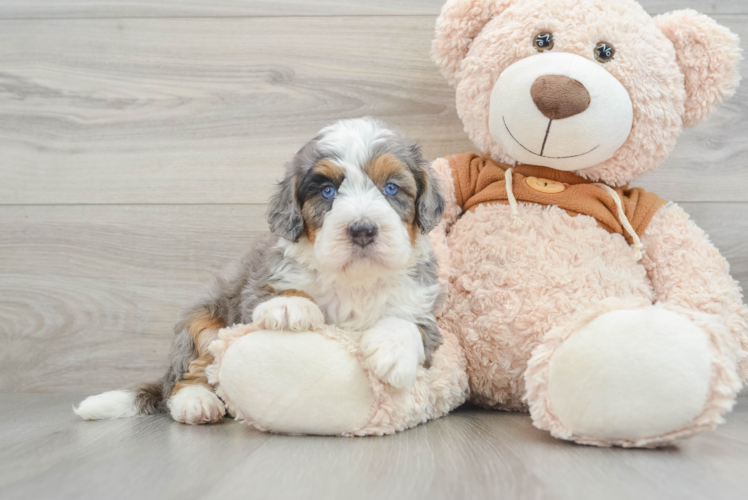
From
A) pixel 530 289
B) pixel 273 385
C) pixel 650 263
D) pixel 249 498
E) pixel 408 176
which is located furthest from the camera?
pixel 650 263

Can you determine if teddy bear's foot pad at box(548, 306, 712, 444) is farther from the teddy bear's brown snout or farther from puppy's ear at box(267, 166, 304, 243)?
puppy's ear at box(267, 166, 304, 243)

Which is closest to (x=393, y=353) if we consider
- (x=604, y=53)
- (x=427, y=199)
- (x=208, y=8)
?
(x=427, y=199)

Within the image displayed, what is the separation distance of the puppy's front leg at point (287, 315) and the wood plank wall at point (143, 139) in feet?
2.94

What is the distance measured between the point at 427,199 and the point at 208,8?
137 cm

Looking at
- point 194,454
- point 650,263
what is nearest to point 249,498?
point 194,454

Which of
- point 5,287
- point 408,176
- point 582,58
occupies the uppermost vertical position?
point 582,58

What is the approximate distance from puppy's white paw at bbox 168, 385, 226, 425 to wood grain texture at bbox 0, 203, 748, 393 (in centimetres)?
65

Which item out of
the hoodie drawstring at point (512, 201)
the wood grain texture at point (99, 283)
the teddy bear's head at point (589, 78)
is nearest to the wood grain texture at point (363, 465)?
the hoodie drawstring at point (512, 201)

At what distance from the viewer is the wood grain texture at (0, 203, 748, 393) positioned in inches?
97.8

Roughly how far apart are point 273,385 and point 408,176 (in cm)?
68

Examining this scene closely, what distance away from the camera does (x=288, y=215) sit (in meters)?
1.71

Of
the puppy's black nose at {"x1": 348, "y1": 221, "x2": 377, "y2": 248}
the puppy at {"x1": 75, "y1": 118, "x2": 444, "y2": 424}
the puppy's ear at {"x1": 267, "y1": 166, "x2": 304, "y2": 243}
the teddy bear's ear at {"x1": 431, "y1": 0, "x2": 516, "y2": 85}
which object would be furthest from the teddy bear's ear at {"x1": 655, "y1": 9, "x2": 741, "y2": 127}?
the puppy's ear at {"x1": 267, "y1": 166, "x2": 304, "y2": 243}

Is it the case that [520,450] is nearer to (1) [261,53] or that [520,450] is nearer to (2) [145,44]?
(1) [261,53]

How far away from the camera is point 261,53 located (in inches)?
97.4
